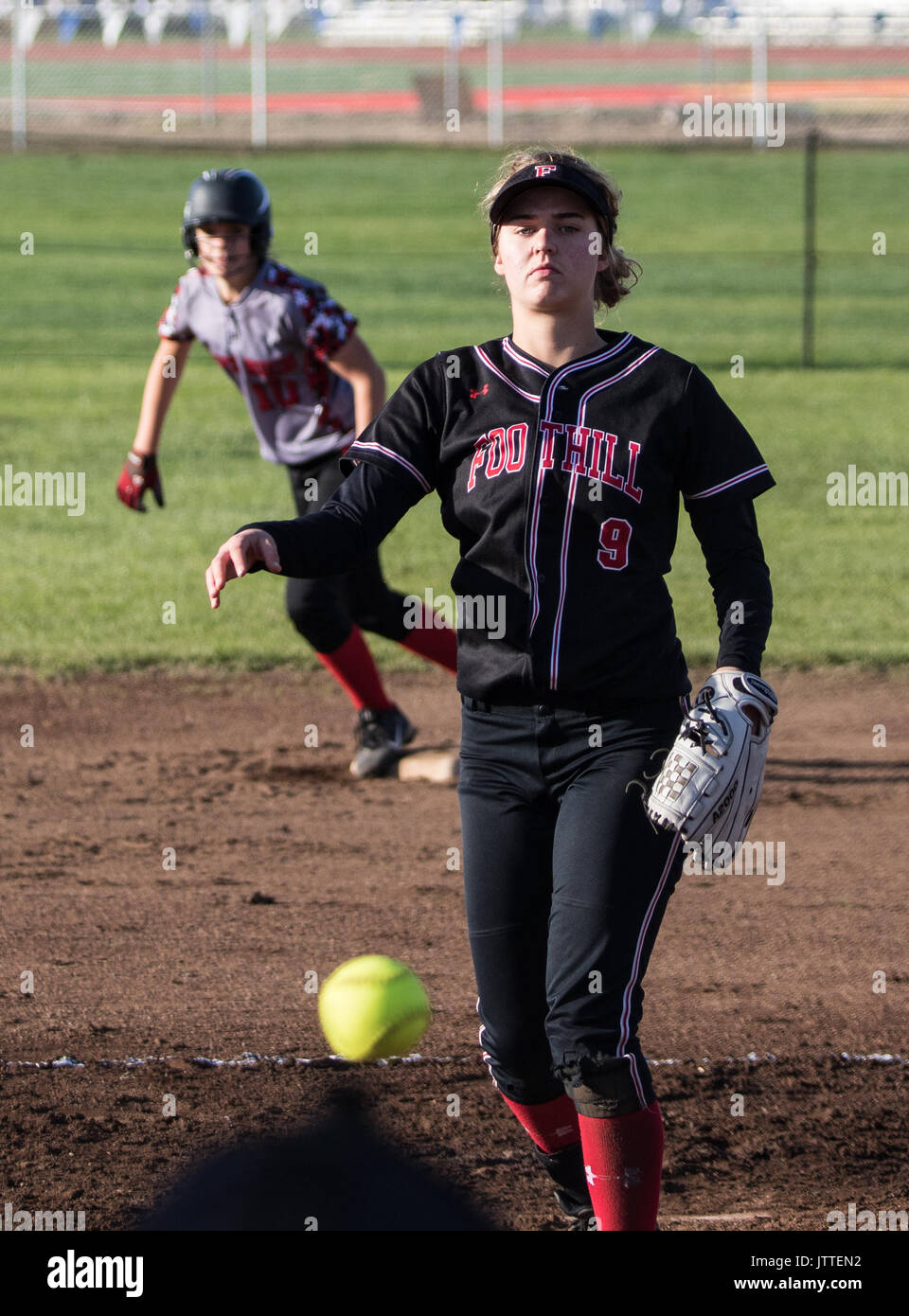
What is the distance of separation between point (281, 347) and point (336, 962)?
268 cm

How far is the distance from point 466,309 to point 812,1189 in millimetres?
16959

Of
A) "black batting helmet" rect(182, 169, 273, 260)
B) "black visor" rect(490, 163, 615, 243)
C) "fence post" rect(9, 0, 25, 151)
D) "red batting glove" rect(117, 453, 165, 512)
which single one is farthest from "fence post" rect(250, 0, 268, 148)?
"black visor" rect(490, 163, 615, 243)

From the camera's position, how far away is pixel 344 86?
36719 millimetres

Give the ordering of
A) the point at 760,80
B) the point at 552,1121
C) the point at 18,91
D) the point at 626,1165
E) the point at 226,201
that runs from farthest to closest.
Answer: the point at 760,80 → the point at 18,91 → the point at 226,201 → the point at 552,1121 → the point at 626,1165

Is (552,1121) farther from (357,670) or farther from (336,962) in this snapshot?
(357,670)

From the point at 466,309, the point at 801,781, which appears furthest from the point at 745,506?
the point at 466,309

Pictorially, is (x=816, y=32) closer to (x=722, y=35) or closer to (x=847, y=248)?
(x=722, y=35)

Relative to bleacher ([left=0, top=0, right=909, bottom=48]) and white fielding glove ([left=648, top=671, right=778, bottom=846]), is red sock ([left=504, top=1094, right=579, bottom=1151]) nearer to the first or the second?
white fielding glove ([left=648, top=671, right=778, bottom=846])

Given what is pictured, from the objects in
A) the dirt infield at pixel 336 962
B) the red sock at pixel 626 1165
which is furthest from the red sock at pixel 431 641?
the red sock at pixel 626 1165

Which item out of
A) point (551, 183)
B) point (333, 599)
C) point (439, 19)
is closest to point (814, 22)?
point (439, 19)

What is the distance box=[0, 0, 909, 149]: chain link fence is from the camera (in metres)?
31.4

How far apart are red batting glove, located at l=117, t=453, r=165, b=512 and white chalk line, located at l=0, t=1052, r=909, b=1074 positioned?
318 cm

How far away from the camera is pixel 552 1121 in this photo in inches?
141

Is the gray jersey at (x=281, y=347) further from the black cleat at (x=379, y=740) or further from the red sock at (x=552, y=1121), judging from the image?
the red sock at (x=552, y=1121)
